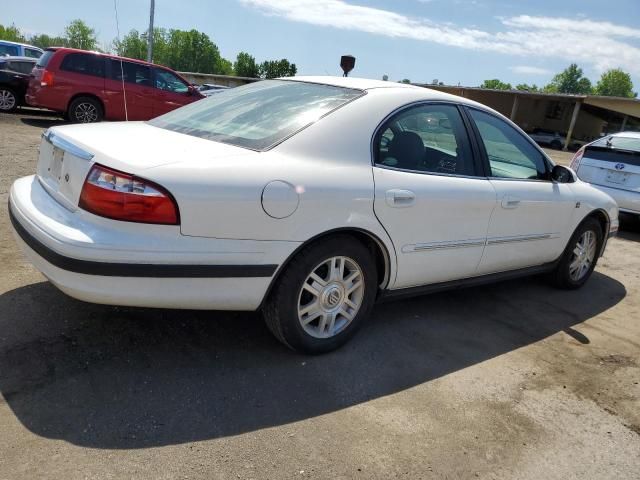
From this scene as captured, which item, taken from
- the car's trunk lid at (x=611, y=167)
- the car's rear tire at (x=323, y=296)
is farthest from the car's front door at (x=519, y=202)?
the car's trunk lid at (x=611, y=167)

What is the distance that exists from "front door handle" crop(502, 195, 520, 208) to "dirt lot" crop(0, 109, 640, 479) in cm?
87

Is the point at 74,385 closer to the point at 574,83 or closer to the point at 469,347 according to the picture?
the point at 469,347

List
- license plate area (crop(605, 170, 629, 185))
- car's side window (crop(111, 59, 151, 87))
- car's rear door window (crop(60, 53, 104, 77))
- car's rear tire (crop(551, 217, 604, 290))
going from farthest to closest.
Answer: car's side window (crop(111, 59, 151, 87))
car's rear door window (crop(60, 53, 104, 77))
license plate area (crop(605, 170, 629, 185))
car's rear tire (crop(551, 217, 604, 290))

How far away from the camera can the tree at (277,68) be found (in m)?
68.5

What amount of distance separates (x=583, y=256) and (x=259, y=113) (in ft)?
10.9

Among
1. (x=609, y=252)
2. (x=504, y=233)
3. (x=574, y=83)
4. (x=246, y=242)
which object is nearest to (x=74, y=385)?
(x=246, y=242)

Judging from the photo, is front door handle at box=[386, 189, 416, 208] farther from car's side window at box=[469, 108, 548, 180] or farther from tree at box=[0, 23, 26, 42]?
tree at box=[0, 23, 26, 42]

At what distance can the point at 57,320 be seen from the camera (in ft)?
10.1

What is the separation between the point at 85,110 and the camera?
11.8 m

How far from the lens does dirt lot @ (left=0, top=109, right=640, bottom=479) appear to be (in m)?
2.22

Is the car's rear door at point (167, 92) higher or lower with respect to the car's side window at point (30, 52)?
lower

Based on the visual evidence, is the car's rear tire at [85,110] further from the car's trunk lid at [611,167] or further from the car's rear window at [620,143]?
the car's rear window at [620,143]

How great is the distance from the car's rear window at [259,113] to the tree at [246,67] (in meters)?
71.9

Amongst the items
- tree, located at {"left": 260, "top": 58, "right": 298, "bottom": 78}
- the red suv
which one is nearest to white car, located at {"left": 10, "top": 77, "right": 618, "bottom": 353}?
the red suv
